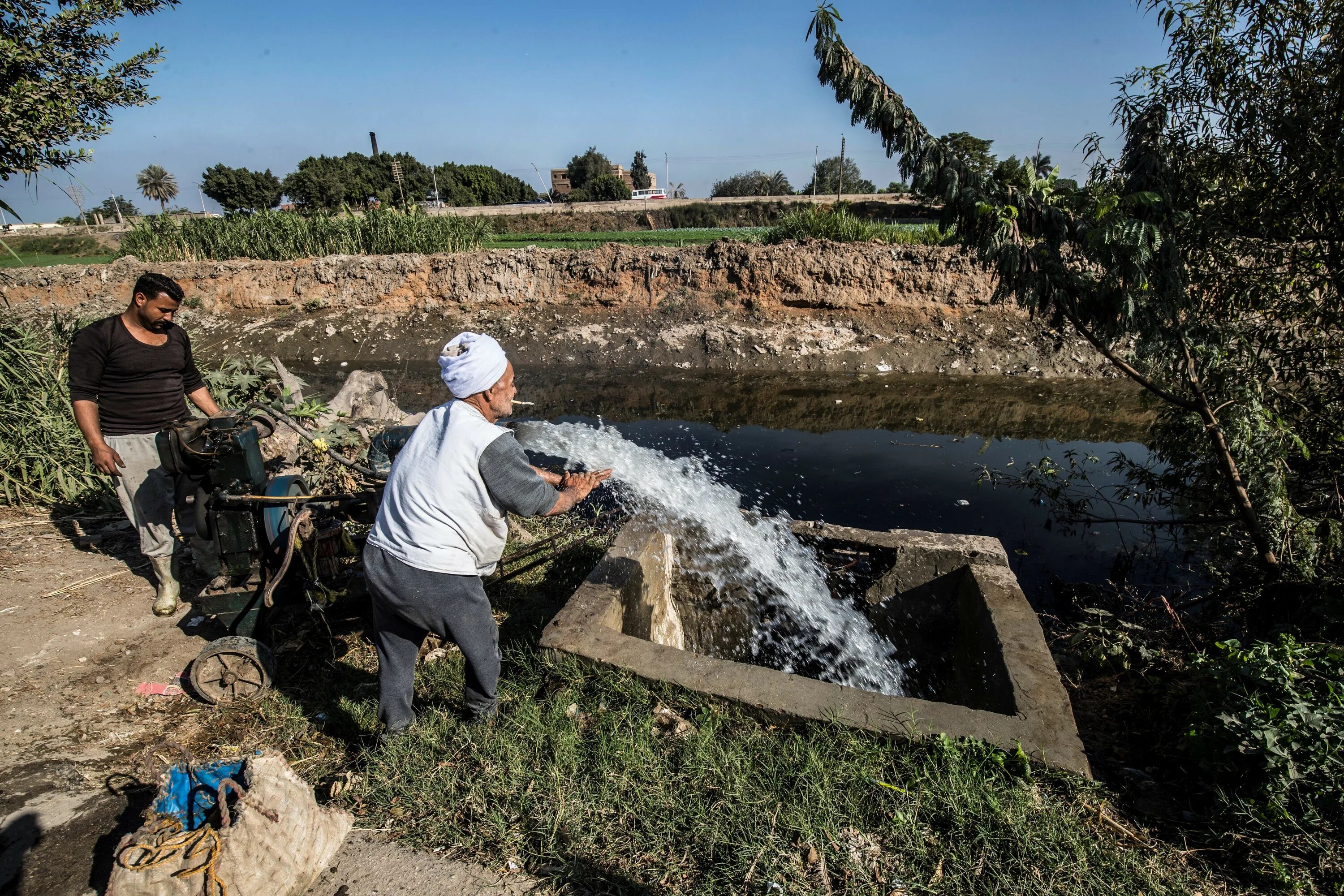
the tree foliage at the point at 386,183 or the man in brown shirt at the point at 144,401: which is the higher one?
the tree foliage at the point at 386,183

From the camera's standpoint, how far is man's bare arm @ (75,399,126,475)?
3.51 meters

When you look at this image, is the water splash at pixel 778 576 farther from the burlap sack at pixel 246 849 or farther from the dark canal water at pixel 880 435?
the burlap sack at pixel 246 849

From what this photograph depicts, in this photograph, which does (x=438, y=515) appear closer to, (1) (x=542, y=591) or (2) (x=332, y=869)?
(2) (x=332, y=869)

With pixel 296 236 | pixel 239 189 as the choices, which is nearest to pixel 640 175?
pixel 239 189

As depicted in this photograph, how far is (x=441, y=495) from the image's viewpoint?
2.41 m

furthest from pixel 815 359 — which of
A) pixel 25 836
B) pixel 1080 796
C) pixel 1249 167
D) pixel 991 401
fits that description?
pixel 25 836

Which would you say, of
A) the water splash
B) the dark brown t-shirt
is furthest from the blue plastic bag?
the water splash

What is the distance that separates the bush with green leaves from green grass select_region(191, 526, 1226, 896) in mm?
436

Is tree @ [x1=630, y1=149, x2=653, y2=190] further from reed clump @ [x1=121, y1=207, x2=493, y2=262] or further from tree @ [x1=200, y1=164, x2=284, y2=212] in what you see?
reed clump @ [x1=121, y1=207, x2=493, y2=262]

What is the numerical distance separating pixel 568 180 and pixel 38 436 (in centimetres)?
7375

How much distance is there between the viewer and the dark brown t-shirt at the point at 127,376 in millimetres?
3504

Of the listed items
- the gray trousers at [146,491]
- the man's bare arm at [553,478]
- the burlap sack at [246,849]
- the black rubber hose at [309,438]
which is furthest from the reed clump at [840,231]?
the burlap sack at [246,849]

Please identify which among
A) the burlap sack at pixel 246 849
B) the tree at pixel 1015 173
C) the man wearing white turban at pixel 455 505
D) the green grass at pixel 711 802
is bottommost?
the green grass at pixel 711 802

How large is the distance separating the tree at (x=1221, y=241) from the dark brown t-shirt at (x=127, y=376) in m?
4.09
